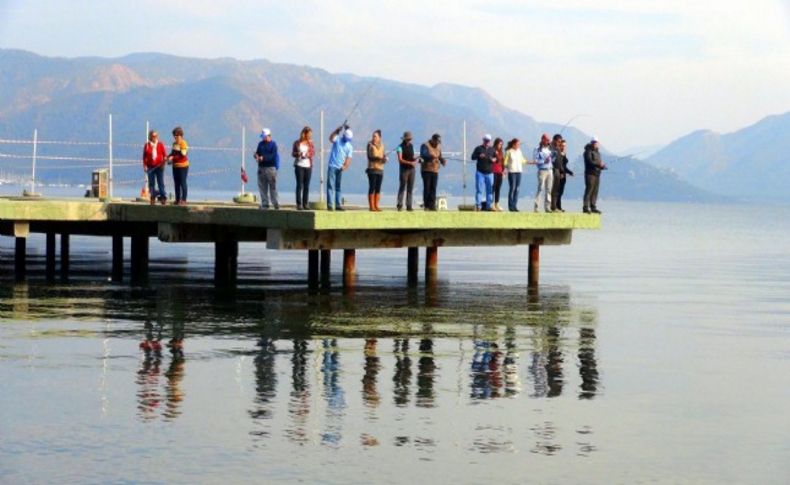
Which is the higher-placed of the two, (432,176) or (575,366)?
(432,176)

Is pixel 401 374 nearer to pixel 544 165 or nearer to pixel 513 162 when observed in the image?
pixel 513 162

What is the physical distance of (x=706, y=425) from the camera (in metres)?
20.0

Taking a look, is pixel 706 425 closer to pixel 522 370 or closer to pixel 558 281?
pixel 522 370

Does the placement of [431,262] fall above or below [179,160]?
below

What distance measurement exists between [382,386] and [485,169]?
14992 mm

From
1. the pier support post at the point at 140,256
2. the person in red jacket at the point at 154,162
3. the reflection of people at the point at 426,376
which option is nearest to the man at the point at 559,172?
the person in red jacket at the point at 154,162

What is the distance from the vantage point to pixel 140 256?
39.9 m

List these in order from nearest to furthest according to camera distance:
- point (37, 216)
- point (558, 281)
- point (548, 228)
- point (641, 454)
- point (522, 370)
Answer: point (641, 454)
point (522, 370)
point (37, 216)
point (548, 228)
point (558, 281)

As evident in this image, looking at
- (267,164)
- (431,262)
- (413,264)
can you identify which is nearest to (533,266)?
(431,262)

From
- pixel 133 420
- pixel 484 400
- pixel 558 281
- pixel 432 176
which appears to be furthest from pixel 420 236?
pixel 133 420

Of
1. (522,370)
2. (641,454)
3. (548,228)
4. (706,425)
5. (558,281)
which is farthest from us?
→ (558,281)

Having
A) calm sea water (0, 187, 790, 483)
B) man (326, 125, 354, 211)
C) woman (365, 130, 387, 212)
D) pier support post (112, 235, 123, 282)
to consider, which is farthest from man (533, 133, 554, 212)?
pier support post (112, 235, 123, 282)

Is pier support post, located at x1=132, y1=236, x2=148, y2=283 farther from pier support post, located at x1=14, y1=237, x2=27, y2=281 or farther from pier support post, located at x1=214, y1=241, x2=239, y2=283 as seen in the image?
pier support post, located at x1=14, y1=237, x2=27, y2=281

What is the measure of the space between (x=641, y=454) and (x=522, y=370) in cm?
546
